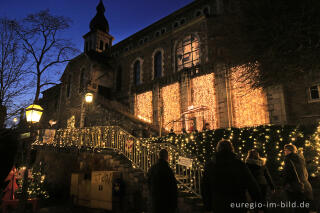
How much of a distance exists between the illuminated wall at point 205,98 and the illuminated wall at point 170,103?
1.63 metres

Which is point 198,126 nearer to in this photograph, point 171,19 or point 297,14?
point 297,14

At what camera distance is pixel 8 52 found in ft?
33.9

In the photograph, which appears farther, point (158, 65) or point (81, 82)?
point (81, 82)

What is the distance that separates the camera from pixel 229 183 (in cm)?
300

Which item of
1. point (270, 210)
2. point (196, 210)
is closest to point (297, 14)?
point (270, 210)

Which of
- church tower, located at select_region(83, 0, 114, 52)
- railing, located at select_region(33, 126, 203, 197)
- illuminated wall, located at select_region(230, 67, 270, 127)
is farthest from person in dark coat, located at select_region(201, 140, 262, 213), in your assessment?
church tower, located at select_region(83, 0, 114, 52)

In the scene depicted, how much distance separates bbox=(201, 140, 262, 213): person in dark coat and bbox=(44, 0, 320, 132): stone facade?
7.48 meters

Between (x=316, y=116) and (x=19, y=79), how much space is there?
53.5ft

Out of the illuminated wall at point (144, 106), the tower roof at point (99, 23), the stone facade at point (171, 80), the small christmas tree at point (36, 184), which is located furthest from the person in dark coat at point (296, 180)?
the tower roof at point (99, 23)

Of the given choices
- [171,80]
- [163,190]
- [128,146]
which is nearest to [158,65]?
[171,80]

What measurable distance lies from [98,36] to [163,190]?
1412 inches

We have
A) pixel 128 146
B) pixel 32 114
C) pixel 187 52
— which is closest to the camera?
pixel 32 114

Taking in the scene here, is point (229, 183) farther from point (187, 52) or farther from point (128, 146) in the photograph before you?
point (187, 52)

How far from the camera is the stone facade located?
41.9ft
